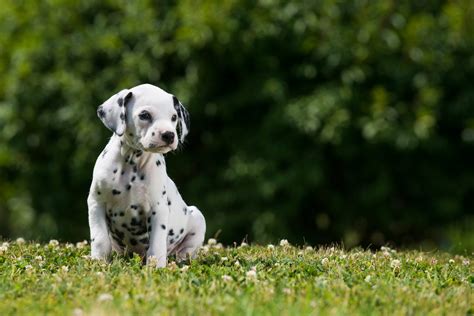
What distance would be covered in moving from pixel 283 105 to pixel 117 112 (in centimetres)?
599

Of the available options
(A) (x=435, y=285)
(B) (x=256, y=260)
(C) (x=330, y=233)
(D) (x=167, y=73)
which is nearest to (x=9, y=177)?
(D) (x=167, y=73)

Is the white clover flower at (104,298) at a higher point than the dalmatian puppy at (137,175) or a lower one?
lower

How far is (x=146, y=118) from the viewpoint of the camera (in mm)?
6832

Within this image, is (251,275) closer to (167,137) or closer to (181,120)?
(167,137)

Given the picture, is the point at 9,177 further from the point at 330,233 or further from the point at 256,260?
the point at 256,260

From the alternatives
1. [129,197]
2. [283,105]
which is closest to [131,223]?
[129,197]

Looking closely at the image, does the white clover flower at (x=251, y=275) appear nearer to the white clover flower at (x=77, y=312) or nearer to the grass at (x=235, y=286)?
the grass at (x=235, y=286)

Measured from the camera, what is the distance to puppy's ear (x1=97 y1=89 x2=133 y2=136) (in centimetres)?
691

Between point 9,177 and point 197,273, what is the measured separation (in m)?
9.14

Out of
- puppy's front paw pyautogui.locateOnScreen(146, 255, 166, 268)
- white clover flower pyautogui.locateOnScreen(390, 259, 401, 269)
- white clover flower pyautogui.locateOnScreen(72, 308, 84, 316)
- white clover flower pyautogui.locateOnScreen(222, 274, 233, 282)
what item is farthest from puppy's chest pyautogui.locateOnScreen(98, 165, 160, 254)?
white clover flower pyautogui.locateOnScreen(390, 259, 401, 269)

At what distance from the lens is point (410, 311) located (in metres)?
5.64

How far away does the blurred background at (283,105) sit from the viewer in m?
12.7

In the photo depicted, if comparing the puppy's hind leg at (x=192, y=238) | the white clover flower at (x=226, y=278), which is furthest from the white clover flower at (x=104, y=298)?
the puppy's hind leg at (x=192, y=238)

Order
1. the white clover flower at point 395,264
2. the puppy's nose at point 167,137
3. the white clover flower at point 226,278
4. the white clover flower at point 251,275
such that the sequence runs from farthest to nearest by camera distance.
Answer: the white clover flower at point 395,264
the puppy's nose at point 167,137
the white clover flower at point 251,275
the white clover flower at point 226,278
